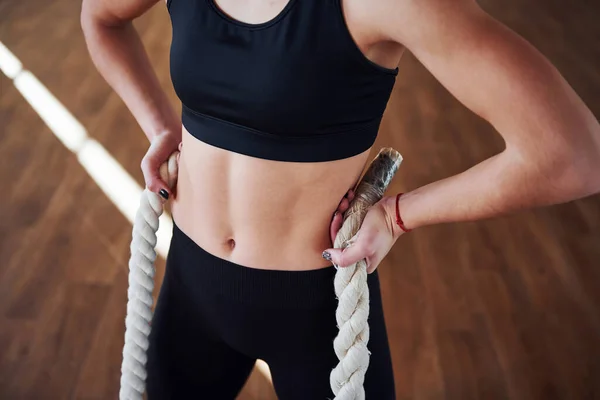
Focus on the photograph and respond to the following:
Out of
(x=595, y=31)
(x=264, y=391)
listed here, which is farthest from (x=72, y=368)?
(x=595, y=31)

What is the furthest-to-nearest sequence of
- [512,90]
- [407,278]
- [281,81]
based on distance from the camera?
1. [407,278]
2. [281,81]
3. [512,90]

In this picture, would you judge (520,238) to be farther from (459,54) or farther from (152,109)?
(459,54)

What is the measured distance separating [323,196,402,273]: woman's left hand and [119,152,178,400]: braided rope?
310 mm

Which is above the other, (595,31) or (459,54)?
(595,31)

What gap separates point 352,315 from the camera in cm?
82

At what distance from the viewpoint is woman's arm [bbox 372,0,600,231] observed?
0.59 meters

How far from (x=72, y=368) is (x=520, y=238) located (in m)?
Answer: 1.63

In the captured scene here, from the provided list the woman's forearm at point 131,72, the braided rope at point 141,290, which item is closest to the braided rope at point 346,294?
the braided rope at point 141,290

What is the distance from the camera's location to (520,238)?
7.67 ft

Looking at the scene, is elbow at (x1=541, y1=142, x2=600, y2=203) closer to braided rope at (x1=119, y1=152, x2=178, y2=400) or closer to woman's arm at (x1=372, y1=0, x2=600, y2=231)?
woman's arm at (x1=372, y1=0, x2=600, y2=231)

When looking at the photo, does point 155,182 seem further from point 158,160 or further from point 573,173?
point 573,173

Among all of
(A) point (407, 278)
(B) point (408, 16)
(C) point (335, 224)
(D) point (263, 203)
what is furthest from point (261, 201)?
(A) point (407, 278)

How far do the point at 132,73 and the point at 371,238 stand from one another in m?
0.52

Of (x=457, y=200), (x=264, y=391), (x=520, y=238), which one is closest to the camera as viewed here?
(x=457, y=200)
